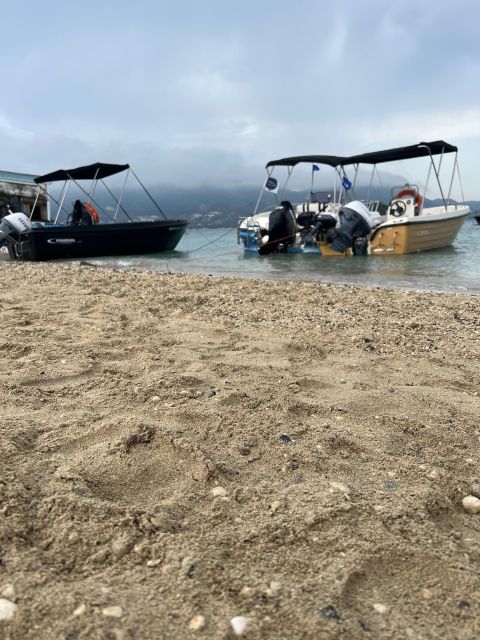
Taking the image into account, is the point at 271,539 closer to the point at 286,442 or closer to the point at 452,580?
the point at 452,580

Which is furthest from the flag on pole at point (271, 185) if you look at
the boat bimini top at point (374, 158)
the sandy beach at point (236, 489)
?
the sandy beach at point (236, 489)

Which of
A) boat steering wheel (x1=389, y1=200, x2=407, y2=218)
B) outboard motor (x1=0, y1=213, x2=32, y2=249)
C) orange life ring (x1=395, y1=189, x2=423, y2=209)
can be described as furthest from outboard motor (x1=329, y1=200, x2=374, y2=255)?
outboard motor (x1=0, y1=213, x2=32, y2=249)

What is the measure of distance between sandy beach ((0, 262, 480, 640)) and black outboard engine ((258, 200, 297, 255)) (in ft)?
53.5

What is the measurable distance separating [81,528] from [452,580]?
1268 mm

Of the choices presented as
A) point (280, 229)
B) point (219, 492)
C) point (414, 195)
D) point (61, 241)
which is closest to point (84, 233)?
point (61, 241)

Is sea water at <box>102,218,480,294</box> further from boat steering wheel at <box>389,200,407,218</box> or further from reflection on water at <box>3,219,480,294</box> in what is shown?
boat steering wheel at <box>389,200,407,218</box>

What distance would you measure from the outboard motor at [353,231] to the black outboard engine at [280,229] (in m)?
2.51

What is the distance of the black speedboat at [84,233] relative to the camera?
706 inches

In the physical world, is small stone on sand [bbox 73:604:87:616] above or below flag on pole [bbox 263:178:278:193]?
below

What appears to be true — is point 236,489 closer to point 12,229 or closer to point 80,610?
point 80,610

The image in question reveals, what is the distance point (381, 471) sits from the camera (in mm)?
2221

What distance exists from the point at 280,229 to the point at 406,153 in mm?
6342

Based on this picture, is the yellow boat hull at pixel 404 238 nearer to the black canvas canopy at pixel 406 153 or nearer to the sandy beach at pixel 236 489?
the black canvas canopy at pixel 406 153

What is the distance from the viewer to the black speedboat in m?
17.9
